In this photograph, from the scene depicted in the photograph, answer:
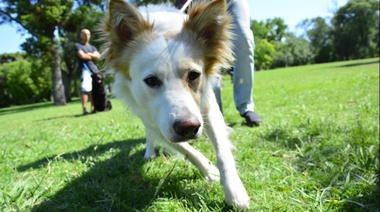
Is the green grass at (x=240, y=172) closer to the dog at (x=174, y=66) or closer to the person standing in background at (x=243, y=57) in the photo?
the dog at (x=174, y=66)

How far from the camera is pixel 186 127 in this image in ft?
5.88

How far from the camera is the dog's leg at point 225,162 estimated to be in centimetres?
190

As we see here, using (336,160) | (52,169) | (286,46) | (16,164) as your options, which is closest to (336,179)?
(336,160)

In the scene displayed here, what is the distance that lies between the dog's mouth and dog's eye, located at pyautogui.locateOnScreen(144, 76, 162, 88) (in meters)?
0.46

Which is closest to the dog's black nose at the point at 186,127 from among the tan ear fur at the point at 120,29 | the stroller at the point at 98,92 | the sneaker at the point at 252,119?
the tan ear fur at the point at 120,29

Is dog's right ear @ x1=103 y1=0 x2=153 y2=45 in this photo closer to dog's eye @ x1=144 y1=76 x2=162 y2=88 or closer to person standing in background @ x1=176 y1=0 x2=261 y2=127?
dog's eye @ x1=144 y1=76 x2=162 y2=88

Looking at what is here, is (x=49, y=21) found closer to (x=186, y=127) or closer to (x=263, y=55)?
(x=186, y=127)

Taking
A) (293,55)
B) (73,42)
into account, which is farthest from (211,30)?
(293,55)

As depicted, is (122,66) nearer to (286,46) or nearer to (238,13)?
(238,13)

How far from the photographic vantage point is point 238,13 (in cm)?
371

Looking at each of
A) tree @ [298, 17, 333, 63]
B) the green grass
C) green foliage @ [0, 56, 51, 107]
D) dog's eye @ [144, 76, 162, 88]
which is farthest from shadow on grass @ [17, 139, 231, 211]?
tree @ [298, 17, 333, 63]

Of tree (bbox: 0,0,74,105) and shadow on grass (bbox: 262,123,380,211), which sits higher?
tree (bbox: 0,0,74,105)

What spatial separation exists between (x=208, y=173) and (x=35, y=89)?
46.2 meters

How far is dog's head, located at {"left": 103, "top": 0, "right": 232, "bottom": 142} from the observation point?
2.09 m
